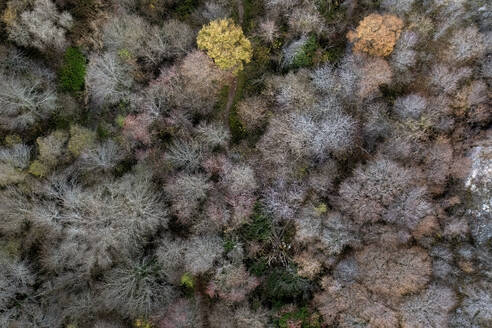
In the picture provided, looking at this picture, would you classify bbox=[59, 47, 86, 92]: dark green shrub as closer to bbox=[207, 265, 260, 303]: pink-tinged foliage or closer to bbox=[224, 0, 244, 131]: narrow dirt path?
bbox=[224, 0, 244, 131]: narrow dirt path

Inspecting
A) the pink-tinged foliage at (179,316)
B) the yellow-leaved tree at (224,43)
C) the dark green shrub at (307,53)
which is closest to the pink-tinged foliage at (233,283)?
the pink-tinged foliage at (179,316)

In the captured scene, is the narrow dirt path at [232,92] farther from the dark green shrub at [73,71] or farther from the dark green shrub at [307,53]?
the dark green shrub at [73,71]

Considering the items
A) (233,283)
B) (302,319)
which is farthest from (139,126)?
(302,319)

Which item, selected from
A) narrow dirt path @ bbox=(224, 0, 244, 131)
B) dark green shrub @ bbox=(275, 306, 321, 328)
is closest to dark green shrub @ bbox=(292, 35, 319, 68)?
narrow dirt path @ bbox=(224, 0, 244, 131)

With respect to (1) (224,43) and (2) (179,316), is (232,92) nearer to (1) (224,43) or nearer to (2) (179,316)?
(1) (224,43)

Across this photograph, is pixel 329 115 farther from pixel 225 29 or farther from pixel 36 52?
pixel 36 52

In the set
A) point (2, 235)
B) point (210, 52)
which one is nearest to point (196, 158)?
point (210, 52)
